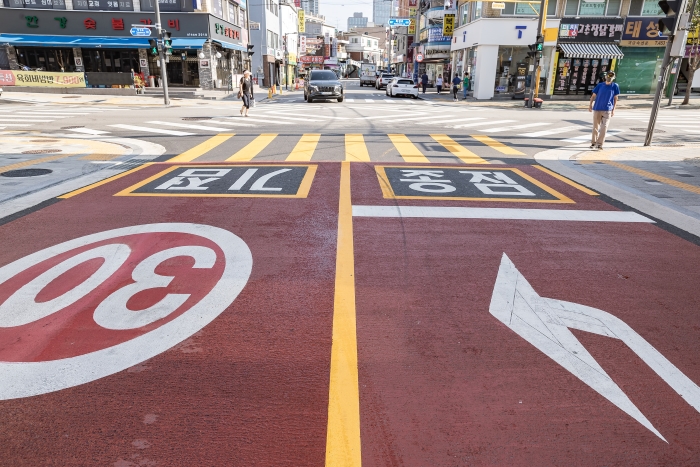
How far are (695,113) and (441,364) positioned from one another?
1112 inches

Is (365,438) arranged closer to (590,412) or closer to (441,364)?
(441,364)

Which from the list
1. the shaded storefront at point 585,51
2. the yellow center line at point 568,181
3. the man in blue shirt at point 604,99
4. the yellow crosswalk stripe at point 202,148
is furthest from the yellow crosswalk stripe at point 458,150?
the shaded storefront at point 585,51

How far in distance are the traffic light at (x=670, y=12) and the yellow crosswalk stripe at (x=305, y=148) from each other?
360 inches

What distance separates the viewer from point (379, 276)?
458cm

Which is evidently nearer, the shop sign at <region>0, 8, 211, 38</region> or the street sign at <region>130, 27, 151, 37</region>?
→ the street sign at <region>130, 27, 151, 37</region>

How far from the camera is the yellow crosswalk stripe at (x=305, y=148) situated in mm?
10930

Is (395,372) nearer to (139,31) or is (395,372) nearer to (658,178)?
(658,178)

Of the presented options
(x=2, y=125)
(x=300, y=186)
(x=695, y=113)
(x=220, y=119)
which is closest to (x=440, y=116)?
(x=220, y=119)

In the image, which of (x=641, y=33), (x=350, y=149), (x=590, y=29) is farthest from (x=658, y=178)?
(x=641, y=33)

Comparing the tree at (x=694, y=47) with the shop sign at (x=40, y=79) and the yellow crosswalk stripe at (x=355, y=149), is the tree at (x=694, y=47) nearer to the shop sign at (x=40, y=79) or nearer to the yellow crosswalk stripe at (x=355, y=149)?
the yellow crosswalk stripe at (x=355, y=149)

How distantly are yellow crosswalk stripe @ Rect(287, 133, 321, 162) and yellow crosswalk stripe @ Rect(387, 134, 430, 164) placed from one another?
89.6 inches

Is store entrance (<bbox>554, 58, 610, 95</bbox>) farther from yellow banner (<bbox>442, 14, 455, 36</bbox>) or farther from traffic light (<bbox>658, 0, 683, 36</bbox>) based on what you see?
traffic light (<bbox>658, 0, 683, 36</bbox>)

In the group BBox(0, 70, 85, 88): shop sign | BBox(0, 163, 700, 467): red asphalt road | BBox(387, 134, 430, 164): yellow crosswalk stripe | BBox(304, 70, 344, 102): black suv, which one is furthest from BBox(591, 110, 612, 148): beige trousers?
BBox(0, 70, 85, 88): shop sign

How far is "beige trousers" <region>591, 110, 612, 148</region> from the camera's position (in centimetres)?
1243
